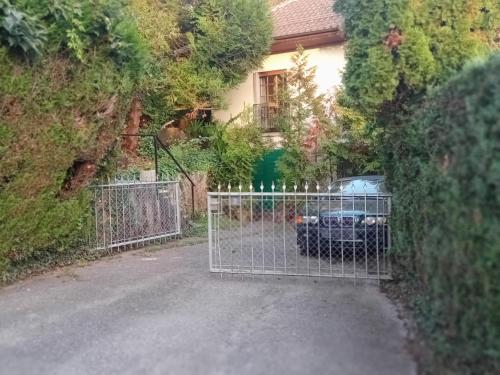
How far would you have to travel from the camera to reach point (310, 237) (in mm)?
7570

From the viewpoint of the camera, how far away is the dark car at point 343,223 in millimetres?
7090

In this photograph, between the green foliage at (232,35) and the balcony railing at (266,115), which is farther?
Answer: the balcony railing at (266,115)

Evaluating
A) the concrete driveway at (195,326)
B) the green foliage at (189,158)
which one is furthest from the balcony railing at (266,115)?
the concrete driveway at (195,326)

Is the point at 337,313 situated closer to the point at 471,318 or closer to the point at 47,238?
the point at 471,318

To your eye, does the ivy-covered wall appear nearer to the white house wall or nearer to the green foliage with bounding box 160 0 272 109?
the green foliage with bounding box 160 0 272 109

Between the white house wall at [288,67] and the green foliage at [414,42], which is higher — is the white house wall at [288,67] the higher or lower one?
the higher one

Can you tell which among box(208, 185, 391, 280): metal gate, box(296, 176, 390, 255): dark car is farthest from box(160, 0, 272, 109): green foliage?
box(296, 176, 390, 255): dark car

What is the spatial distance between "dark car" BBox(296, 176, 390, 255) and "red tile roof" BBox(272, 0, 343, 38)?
26.9 ft

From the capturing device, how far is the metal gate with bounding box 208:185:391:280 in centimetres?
714

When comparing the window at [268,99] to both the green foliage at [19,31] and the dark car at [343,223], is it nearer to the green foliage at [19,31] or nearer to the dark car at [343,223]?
the dark car at [343,223]

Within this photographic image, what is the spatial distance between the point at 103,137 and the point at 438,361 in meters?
6.05

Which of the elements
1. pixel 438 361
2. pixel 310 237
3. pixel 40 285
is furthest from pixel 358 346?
pixel 40 285

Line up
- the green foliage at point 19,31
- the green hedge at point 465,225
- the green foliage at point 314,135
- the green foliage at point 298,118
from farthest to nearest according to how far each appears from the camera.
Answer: the green foliage at point 298,118 < the green foliage at point 314,135 < the green foliage at point 19,31 < the green hedge at point 465,225

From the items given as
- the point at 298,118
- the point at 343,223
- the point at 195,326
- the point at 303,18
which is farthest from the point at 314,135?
the point at 195,326
